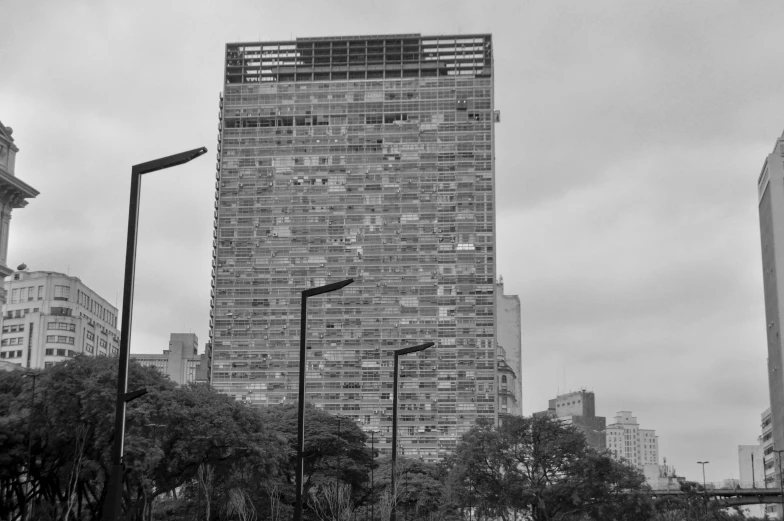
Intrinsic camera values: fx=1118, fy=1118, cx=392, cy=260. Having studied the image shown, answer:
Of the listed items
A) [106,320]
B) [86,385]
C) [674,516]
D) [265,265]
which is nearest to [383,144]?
[265,265]

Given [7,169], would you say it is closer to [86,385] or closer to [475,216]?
[86,385]

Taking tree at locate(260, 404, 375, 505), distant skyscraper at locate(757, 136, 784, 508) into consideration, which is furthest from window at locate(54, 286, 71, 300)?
distant skyscraper at locate(757, 136, 784, 508)

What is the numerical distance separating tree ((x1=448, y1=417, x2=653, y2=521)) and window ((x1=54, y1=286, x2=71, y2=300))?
340 ft

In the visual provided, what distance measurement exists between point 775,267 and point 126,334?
168 metres

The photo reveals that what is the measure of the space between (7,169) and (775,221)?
124761 mm

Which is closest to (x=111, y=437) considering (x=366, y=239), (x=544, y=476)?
(x=544, y=476)

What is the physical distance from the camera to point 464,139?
16625 cm

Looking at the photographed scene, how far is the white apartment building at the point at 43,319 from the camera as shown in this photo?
166 m

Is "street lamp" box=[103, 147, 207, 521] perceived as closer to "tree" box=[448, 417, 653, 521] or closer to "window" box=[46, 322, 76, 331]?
"tree" box=[448, 417, 653, 521]

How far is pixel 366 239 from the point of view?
166 metres

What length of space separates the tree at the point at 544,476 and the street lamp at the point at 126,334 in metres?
59.1

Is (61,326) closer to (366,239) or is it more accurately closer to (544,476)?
(366,239)

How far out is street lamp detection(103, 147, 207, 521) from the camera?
19.2 m

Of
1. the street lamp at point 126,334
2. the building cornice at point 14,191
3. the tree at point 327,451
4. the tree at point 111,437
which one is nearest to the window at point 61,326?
the tree at point 327,451
